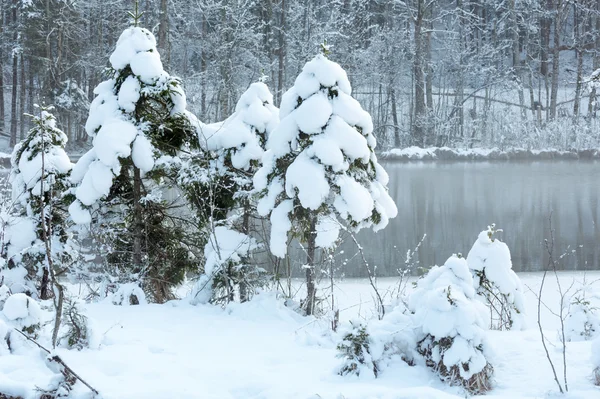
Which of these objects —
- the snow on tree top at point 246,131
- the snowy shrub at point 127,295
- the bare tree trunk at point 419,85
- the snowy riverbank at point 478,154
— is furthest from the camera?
the bare tree trunk at point 419,85

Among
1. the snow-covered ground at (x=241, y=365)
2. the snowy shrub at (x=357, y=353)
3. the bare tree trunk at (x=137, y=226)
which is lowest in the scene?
the snow-covered ground at (x=241, y=365)

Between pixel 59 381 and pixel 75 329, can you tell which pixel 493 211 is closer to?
pixel 75 329

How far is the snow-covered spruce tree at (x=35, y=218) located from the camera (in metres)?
8.18

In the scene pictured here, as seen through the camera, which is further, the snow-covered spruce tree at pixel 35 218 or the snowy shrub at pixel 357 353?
the snow-covered spruce tree at pixel 35 218

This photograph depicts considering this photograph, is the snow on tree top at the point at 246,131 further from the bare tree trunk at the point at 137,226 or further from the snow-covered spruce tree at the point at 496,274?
the snow-covered spruce tree at the point at 496,274

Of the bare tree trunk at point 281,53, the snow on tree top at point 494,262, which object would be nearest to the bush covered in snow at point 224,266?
the snow on tree top at point 494,262

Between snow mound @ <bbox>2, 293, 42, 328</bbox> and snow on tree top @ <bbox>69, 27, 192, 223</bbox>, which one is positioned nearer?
snow mound @ <bbox>2, 293, 42, 328</bbox>

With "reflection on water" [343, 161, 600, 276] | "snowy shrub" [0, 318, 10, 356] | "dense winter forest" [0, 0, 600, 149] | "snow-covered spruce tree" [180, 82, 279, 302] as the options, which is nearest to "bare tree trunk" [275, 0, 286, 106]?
"dense winter forest" [0, 0, 600, 149]

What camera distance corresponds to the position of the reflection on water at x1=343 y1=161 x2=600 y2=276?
45.1ft

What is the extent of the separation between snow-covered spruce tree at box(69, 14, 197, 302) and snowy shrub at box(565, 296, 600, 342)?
190 inches

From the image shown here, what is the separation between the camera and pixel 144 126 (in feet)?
25.0

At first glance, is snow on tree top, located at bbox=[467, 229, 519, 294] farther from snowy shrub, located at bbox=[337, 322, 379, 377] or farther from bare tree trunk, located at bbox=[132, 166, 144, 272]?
bare tree trunk, located at bbox=[132, 166, 144, 272]

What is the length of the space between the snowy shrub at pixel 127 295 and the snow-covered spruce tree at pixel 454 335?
12.3 ft

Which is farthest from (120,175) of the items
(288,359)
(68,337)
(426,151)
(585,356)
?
(426,151)
